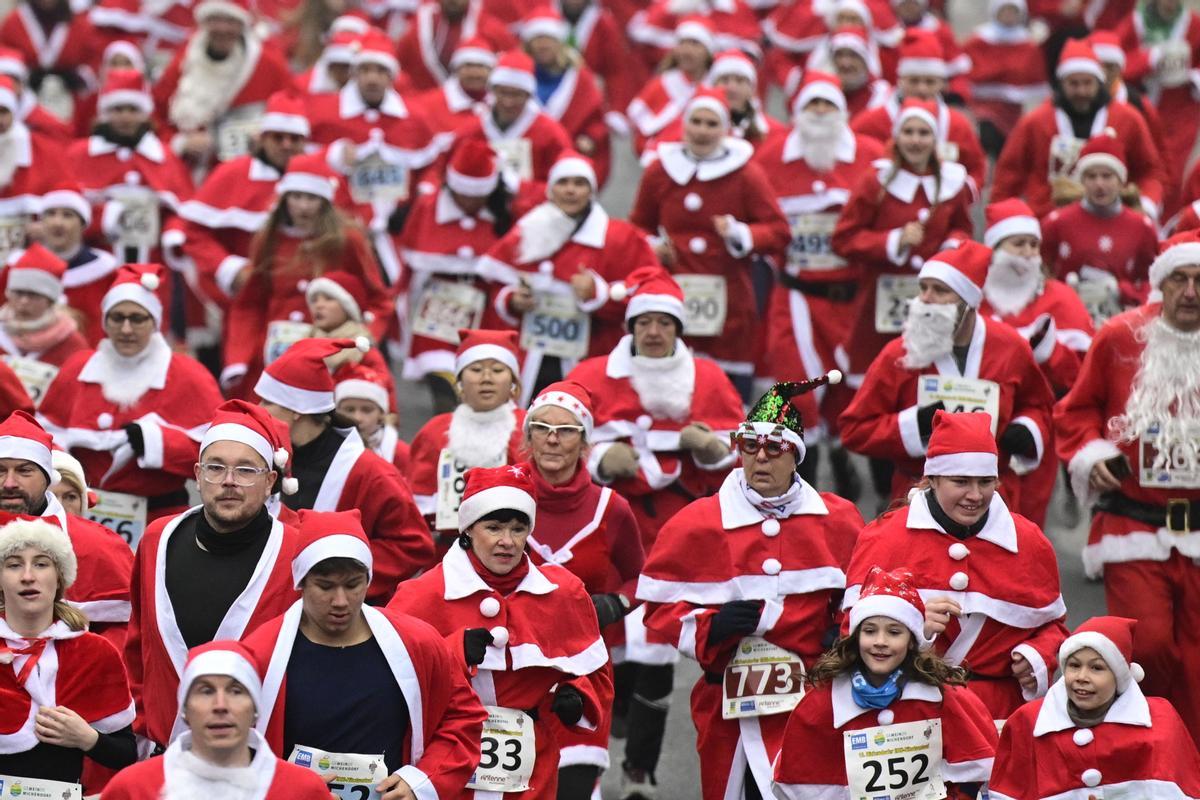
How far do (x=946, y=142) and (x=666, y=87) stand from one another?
8.98 ft

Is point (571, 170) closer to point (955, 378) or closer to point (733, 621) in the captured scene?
point (955, 378)

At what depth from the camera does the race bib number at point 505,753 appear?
8.29 meters

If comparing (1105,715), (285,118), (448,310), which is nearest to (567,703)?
(1105,715)

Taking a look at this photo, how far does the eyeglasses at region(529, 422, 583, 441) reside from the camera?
9.46 m

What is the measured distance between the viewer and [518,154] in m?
14.9

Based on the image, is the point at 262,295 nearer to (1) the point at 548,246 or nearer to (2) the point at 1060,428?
(1) the point at 548,246

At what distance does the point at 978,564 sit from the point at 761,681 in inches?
34.8

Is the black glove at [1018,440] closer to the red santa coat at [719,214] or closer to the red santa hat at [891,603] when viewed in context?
the red santa hat at [891,603]

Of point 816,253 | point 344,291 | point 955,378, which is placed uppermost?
point 816,253

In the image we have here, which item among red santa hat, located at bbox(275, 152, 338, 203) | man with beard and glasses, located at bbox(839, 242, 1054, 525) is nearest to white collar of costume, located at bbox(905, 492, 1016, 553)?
man with beard and glasses, located at bbox(839, 242, 1054, 525)

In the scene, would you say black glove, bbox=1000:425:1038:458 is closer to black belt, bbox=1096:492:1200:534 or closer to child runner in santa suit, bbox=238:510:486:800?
black belt, bbox=1096:492:1200:534

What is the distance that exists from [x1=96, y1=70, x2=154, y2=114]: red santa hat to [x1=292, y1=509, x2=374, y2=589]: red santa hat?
27.1 feet

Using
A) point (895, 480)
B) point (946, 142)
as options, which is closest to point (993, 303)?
point (895, 480)

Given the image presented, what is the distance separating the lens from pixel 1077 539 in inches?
519
